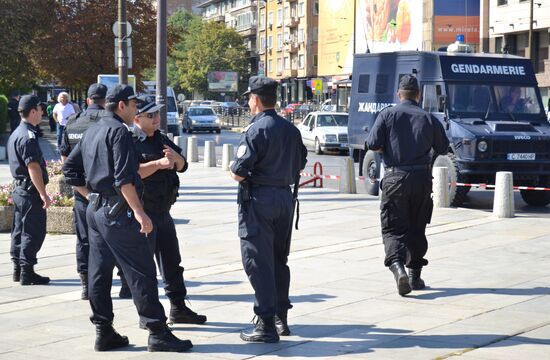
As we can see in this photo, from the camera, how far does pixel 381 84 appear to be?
19.3 m

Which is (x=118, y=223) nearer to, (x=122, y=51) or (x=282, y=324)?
(x=282, y=324)

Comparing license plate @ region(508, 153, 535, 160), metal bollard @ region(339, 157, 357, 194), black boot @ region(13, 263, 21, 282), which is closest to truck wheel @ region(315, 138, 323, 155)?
metal bollard @ region(339, 157, 357, 194)

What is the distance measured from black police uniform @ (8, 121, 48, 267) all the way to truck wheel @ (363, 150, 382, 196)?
9.67 m

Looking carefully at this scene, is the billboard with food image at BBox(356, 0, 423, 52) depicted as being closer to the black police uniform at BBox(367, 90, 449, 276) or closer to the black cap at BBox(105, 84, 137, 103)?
the black police uniform at BBox(367, 90, 449, 276)

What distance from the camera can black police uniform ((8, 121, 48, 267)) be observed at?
376 inches

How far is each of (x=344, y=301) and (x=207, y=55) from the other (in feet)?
335

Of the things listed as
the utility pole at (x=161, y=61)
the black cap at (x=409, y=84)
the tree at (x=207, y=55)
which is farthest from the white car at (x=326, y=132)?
the tree at (x=207, y=55)

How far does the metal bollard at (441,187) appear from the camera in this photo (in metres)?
15.8

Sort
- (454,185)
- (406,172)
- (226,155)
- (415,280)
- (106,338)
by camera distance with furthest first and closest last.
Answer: (226,155), (454,185), (415,280), (406,172), (106,338)

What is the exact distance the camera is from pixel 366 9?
6725 centimetres

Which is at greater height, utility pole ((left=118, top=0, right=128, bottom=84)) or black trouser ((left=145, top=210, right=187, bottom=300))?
utility pole ((left=118, top=0, right=128, bottom=84))

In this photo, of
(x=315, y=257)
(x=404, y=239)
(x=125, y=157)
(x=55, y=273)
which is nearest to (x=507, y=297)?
(x=404, y=239)

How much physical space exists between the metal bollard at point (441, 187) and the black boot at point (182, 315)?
28.6 feet

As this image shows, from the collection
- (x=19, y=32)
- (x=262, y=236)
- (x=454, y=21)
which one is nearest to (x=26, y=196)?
(x=262, y=236)
